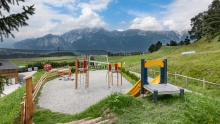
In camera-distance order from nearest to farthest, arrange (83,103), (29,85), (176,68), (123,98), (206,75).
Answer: (123,98)
(29,85)
(83,103)
(206,75)
(176,68)

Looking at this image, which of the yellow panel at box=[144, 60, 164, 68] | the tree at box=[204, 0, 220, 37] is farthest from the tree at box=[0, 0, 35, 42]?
the tree at box=[204, 0, 220, 37]

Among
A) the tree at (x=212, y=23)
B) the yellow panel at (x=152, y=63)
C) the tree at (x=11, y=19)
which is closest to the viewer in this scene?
the tree at (x=11, y=19)

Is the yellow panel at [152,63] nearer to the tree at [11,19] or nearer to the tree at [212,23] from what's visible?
the tree at [11,19]

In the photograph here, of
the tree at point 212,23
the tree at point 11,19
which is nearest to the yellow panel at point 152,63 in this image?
the tree at point 11,19

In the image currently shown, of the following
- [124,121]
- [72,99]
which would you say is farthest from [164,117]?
[72,99]

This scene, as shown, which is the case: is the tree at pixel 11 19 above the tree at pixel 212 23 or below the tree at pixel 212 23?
below

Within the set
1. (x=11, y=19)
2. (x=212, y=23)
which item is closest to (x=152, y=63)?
(x=11, y=19)

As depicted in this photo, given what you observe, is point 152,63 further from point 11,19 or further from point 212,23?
point 212,23

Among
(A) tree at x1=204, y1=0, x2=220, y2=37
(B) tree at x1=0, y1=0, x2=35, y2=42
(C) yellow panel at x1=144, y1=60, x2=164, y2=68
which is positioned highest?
(A) tree at x1=204, y1=0, x2=220, y2=37

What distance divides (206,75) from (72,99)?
32.0 ft

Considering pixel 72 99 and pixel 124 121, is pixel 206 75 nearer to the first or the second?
pixel 72 99

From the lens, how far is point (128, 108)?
4953 mm

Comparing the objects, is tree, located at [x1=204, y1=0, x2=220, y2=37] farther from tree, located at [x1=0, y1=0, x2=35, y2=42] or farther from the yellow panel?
tree, located at [x1=0, y1=0, x2=35, y2=42]

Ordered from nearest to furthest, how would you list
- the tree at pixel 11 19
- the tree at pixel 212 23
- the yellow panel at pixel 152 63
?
the tree at pixel 11 19 → the yellow panel at pixel 152 63 → the tree at pixel 212 23
